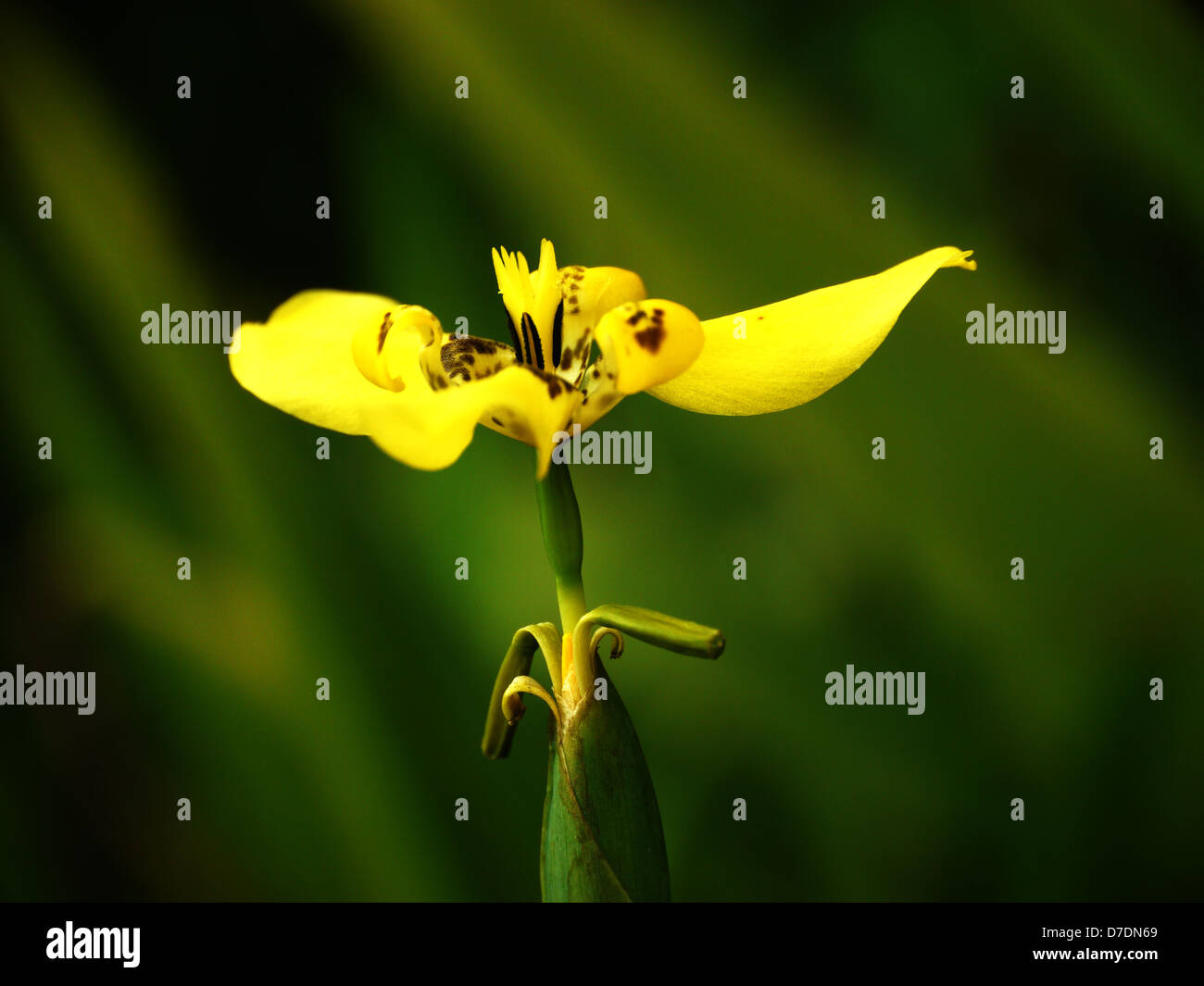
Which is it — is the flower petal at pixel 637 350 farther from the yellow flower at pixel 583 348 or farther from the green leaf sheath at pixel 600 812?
the green leaf sheath at pixel 600 812

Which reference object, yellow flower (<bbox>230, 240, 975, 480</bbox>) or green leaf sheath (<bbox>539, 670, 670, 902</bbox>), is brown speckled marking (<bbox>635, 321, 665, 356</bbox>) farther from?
green leaf sheath (<bbox>539, 670, 670, 902</bbox>)

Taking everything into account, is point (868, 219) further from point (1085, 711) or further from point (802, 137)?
point (1085, 711)

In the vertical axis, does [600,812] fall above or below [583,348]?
below

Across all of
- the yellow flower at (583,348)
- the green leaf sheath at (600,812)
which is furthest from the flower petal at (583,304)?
the green leaf sheath at (600,812)

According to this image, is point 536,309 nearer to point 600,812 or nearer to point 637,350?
point 637,350

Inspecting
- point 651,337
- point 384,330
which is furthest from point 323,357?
point 651,337

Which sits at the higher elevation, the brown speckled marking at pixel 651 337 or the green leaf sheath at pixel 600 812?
the brown speckled marking at pixel 651 337

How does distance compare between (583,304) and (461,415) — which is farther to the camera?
(583,304)
